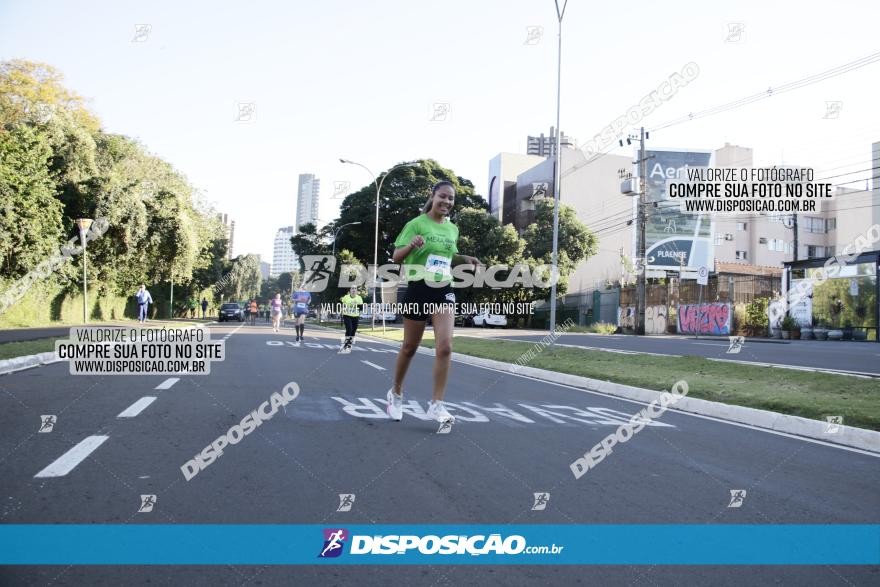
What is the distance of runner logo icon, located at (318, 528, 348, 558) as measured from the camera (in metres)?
2.92

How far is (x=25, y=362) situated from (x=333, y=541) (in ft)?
33.5

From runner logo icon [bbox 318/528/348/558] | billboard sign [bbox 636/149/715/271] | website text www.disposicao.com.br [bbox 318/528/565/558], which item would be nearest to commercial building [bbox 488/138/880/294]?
billboard sign [bbox 636/149/715/271]

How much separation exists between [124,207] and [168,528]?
105 feet

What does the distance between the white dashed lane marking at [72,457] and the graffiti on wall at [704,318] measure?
115ft

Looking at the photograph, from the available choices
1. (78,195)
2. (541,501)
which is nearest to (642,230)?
(78,195)

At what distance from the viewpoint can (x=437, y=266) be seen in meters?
5.96

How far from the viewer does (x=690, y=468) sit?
4.76 meters

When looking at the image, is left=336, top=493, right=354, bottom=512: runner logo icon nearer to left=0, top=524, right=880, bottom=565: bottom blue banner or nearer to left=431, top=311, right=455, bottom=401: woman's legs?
left=0, top=524, right=880, bottom=565: bottom blue banner

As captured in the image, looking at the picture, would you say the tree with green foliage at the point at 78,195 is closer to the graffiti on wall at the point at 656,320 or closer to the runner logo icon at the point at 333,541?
the runner logo icon at the point at 333,541

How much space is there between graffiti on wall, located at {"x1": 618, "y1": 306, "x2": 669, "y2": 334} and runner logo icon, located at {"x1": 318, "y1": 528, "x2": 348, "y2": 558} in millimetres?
38685

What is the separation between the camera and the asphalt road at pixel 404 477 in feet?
9.21

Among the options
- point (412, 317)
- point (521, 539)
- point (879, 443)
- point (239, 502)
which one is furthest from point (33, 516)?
point (879, 443)

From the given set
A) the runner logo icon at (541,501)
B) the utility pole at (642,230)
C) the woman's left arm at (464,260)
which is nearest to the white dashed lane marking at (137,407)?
the woman's left arm at (464,260)

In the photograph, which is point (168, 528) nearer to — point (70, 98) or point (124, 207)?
point (124, 207)
